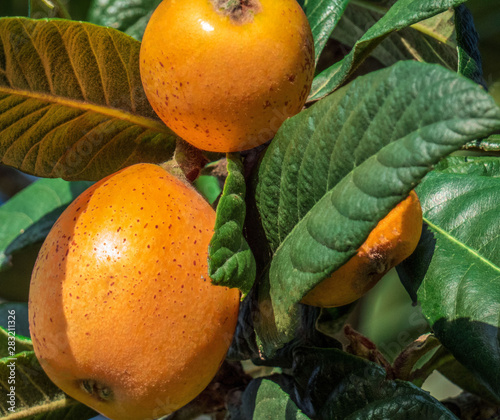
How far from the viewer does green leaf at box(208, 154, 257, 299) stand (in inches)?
28.6

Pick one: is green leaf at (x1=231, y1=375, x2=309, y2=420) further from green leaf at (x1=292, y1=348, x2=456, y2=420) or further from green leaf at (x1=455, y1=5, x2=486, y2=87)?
green leaf at (x1=455, y1=5, x2=486, y2=87)

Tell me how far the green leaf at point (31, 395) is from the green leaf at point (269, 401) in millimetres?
314

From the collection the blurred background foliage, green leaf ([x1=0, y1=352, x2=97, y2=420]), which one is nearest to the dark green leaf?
the blurred background foliage

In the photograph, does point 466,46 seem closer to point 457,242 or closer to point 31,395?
point 457,242

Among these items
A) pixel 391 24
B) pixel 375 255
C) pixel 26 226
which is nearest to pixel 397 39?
pixel 391 24

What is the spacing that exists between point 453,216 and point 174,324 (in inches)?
22.2

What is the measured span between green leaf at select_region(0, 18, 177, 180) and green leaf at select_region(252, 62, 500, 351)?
0.28 meters

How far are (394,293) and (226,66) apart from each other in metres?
1.10

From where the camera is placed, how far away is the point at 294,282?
0.75 m

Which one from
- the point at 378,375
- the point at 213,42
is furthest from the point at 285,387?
the point at 213,42

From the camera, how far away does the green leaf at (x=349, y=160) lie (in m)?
0.61

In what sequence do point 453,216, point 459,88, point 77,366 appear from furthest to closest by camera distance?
point 453,216
point 77,366
point 459,88

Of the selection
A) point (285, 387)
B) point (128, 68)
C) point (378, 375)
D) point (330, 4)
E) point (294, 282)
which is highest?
point (330, 4)

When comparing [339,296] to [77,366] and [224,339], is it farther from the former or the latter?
[77,366]
